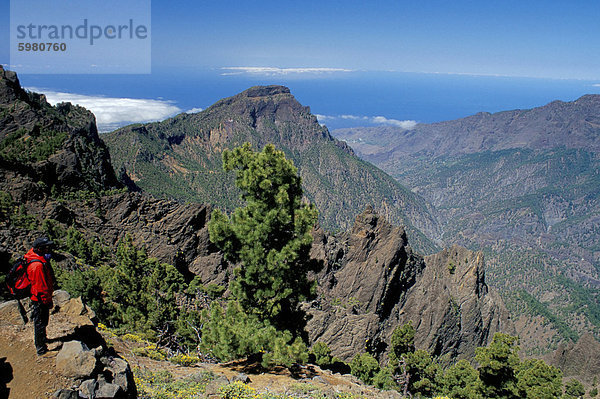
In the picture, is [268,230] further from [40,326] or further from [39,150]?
[39,150]

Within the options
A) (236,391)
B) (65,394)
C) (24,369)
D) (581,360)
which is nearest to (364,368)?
(236,391)

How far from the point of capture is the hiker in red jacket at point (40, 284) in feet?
32.0

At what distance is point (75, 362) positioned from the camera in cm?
991

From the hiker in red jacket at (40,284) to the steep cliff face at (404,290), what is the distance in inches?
1847

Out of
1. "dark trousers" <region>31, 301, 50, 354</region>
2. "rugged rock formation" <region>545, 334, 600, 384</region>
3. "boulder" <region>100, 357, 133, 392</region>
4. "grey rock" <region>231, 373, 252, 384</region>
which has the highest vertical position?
"dark trousers" <region>31, 301, 50, 354</region>

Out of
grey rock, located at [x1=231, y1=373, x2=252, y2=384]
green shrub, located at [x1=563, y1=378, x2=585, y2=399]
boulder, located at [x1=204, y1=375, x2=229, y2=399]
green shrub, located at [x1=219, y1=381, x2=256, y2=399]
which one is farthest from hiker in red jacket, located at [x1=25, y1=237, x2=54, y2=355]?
green shrub, located at [x1=563, y1=378, x2=585, y2=399]

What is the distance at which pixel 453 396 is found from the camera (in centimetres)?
3634

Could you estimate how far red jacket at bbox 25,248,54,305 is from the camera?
9.79 metres

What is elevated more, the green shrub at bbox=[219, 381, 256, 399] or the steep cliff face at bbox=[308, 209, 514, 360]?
the green shrub at bbox=[219, 381, 256, 399]

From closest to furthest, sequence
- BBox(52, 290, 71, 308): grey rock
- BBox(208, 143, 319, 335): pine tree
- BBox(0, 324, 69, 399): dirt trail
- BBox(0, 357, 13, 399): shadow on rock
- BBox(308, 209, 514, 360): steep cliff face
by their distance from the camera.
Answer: BBox(0, 357, 13, 399): shadow on rock
BBox(0, 324, 69, 399): dirt trail
BBox(52, 290, 71, 308): grey rock
BBox(208, 143, 319, 335): pine tree
BBox(308, 209, 514, 360): steep cliff face

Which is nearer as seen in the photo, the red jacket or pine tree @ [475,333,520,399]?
the red jacket

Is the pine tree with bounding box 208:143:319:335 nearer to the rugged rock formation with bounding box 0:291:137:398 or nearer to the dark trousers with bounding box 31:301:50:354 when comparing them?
the rugged rock formation with bounding box 0:291:137:398

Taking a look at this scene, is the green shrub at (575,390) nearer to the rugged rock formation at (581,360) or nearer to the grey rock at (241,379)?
the rugged rock formation at (581,360)

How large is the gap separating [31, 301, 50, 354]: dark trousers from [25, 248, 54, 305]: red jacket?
195 mm
